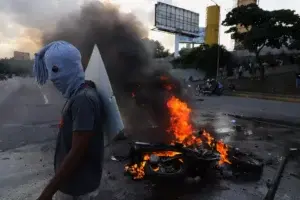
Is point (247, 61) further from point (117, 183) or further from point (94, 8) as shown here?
point (117, 183)

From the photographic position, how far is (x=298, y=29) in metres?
27.7

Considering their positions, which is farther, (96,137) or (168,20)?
(168,20)

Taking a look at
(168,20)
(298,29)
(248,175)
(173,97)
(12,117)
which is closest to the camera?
(248,175)

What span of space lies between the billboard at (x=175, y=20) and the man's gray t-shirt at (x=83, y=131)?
49.5 metres

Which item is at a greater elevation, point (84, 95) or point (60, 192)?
point (84, 95)

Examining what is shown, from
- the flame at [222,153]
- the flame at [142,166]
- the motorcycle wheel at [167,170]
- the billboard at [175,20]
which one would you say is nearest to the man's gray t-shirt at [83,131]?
the motorcycle wheel at [167,170]

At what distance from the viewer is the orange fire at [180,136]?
567 cm

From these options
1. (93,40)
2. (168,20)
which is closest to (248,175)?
(93,40)

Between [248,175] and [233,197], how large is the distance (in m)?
1.18

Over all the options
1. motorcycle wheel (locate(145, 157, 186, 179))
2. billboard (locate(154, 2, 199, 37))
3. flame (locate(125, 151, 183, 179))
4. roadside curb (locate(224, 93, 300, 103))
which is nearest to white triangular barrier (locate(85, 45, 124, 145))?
motorcycle wheel (locate(145, 157, 186, 179))

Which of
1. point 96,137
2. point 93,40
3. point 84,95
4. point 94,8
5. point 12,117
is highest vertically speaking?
point 94,8

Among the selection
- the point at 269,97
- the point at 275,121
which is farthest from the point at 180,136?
the point at 269,97

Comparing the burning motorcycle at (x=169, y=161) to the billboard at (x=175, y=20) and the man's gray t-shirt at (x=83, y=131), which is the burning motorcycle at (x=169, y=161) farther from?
the billboard at (x=175, y=20)

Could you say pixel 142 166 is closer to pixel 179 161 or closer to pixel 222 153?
pixel 179 161
